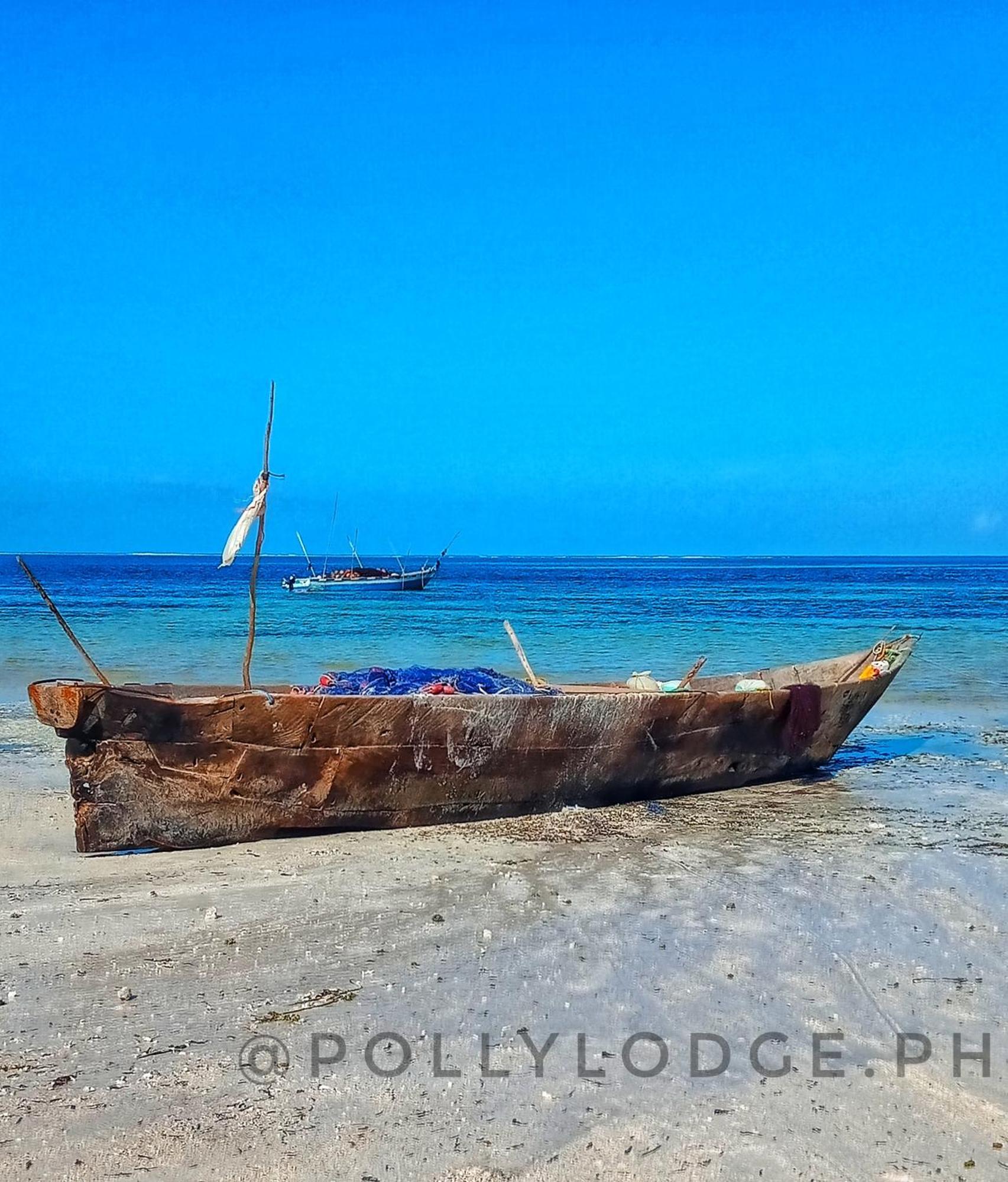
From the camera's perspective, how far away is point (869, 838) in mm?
5953

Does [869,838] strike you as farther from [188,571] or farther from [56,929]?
[188,571]

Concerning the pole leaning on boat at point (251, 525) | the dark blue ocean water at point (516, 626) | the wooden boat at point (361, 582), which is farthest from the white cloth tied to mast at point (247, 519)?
the wooden boat at point (361, 582)

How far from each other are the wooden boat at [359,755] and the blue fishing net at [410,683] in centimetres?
54

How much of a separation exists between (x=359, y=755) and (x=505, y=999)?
93.4 inches

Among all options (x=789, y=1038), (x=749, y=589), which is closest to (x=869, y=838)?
(x=789, y=1038)

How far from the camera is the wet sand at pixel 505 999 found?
2.79m

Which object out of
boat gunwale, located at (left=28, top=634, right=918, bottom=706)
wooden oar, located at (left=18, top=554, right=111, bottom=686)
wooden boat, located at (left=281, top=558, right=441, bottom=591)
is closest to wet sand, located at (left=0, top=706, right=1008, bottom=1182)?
boat gunwale, located at (left=28, top=634, right=918, bottom=706)

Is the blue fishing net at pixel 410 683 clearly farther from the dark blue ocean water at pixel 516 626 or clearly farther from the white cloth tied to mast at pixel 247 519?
the dark blue ocean water at pixel 516 626

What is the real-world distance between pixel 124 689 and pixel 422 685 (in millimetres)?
1917

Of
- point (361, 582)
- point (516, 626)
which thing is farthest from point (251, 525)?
point (361, 582)

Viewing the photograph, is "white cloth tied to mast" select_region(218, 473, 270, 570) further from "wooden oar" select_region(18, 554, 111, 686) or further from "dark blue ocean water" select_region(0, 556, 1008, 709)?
"dark blue ocean water" select_region(0, 556, 1008, 709)

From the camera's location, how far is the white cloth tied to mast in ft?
20.1

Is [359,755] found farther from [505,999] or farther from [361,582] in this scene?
[361,582]

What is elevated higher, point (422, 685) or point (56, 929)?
point (422, 685)
